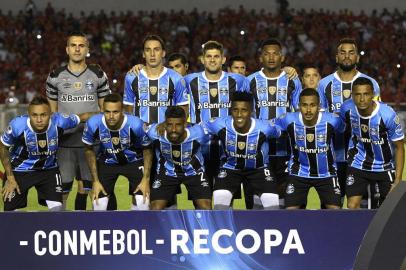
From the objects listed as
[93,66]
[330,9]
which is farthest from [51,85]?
[330,9]

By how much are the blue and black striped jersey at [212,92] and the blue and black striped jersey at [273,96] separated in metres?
0.12

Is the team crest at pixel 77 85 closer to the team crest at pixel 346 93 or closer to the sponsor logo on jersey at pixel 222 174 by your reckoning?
the sponsor logo on jersey at pixel 222 174

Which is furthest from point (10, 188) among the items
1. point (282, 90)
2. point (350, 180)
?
point (350, 180)

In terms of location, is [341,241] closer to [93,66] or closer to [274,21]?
[93,66]

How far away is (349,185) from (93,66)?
7.98 ft

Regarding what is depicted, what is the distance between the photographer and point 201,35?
22.8 metres

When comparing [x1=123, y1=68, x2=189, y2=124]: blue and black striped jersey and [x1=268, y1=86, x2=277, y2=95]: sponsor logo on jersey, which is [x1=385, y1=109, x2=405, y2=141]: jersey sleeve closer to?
[x1=268, y1=86, x2=277, y2=95]: sponsor logo on jersey

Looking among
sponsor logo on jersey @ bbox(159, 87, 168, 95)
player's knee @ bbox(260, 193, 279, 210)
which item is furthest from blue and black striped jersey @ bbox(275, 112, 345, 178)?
sponsor logo on jersey @ bbox(159, 87, 168, 95)

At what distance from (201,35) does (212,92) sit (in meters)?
16.1

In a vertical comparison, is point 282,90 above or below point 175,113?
above

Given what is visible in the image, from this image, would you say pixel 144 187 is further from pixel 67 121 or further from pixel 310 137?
pixel 310 137

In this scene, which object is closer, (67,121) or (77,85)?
(67,121)

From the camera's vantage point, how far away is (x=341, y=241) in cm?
410

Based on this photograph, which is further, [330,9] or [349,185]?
[330,9]
